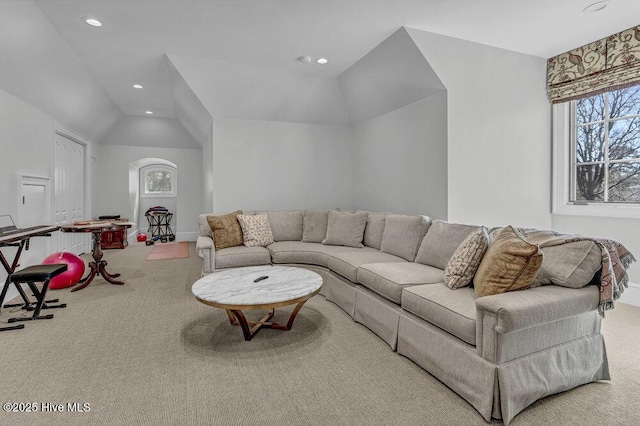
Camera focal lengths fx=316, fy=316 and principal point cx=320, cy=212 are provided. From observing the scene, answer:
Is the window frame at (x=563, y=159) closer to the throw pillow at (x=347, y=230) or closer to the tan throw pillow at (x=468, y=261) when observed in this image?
the throw pillow at (x=347, y=230)

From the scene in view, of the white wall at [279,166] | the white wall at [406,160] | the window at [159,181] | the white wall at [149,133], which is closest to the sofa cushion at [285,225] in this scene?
the white wall at [279,166]

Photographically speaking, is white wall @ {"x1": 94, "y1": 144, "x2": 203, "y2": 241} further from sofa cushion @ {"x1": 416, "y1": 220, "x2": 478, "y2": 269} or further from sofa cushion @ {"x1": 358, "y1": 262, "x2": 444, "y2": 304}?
sofa cushion @ {"x1": 416, "y1": 220, "x2": 478, "y2": 269}

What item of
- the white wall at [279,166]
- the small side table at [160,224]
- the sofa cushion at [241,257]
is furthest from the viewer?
the small side table at [160,224]

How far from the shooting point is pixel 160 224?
8.55m

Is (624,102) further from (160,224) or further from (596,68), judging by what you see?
(160,224)

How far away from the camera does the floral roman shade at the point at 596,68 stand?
3.28 metres

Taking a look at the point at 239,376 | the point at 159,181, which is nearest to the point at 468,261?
the point at 239,376

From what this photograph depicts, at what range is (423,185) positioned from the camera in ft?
12.8

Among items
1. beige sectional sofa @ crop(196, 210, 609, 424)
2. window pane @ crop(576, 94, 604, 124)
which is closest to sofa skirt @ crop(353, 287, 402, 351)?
beige sectional sofa @ crop(196, 210, 609, 424)

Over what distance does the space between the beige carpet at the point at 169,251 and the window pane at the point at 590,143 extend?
6.30 meters

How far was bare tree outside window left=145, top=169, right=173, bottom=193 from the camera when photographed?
8.93 m

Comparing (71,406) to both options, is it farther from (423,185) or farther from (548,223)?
(548,223)

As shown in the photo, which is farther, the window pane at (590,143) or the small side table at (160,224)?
the small side table at (160,224)

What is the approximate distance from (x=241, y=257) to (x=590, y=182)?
4386mm
